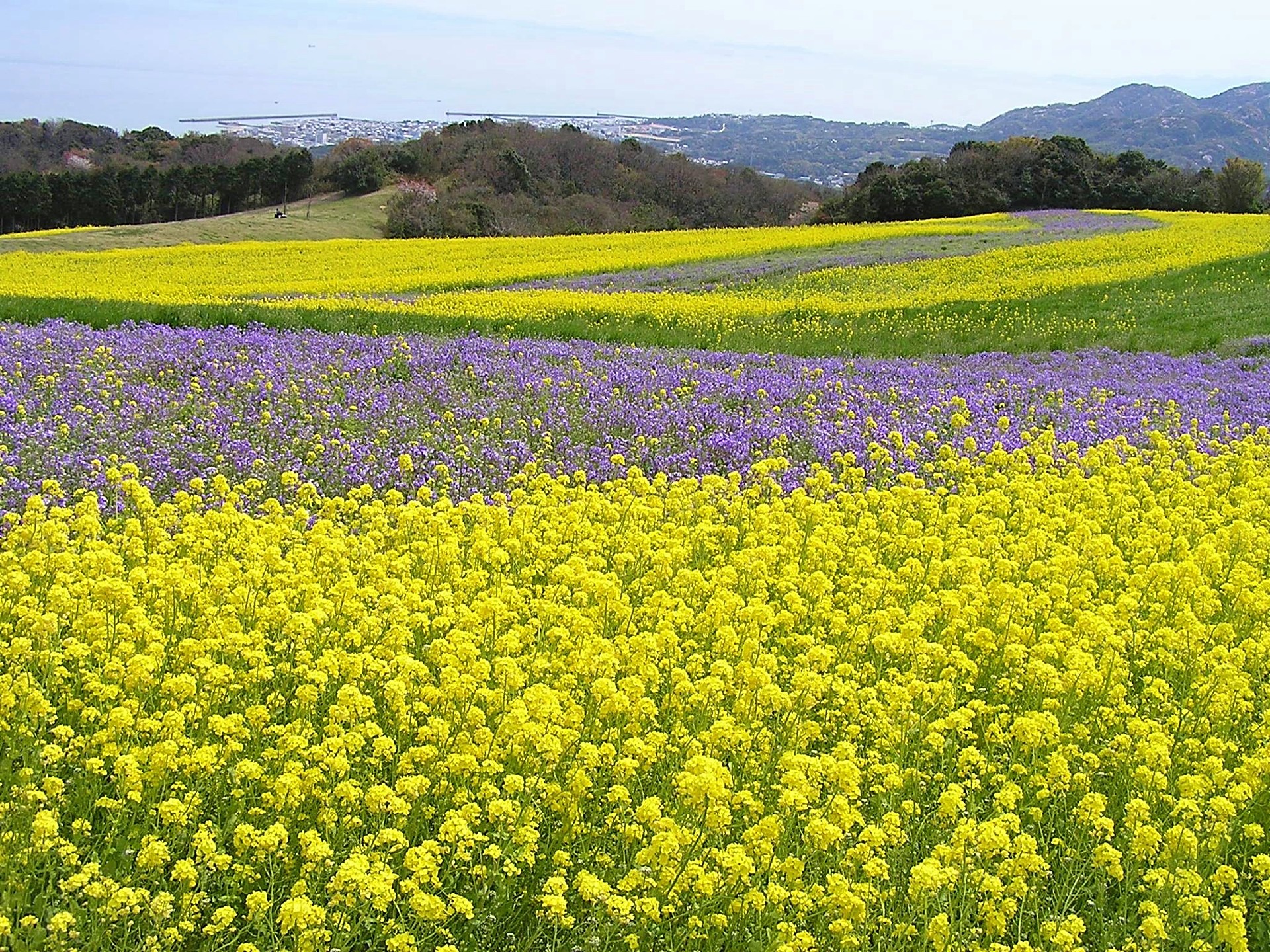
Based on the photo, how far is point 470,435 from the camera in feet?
34.9

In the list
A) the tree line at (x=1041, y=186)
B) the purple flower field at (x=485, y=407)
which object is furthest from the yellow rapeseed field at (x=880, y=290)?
the tree line at (x=1041, y=186)

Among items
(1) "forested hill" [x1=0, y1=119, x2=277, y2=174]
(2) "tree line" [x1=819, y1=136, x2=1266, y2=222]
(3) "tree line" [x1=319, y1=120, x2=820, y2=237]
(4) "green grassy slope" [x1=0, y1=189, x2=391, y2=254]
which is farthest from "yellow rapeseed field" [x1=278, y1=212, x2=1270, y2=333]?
(1) "forested hill" [x1=0, y1=119, x2=277, y2=174]

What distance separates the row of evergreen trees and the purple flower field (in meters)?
62.6

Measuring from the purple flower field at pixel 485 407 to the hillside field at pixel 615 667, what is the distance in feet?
0.24

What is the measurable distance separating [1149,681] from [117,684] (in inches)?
192

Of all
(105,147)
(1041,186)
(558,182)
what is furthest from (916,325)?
(105,147)

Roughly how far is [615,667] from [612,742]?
1.62 feet

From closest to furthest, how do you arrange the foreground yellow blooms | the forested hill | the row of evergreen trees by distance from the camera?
1. the foreground yellow blooms
2. the row of evergreen trees
3. the forested hill

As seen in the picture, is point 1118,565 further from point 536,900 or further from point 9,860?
point 9,860

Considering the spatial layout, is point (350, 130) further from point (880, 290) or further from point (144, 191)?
point (880, 290)

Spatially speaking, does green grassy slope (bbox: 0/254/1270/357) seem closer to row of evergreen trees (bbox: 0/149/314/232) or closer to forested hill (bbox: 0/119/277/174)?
row of evergreen trees (bbox: 0/149/314/232)

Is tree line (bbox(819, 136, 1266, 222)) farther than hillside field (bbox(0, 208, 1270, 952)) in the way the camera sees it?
Yes

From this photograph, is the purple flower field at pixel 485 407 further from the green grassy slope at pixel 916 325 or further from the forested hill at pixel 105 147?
the forested hill at pixel 105 147

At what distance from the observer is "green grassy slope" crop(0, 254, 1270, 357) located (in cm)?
1711
